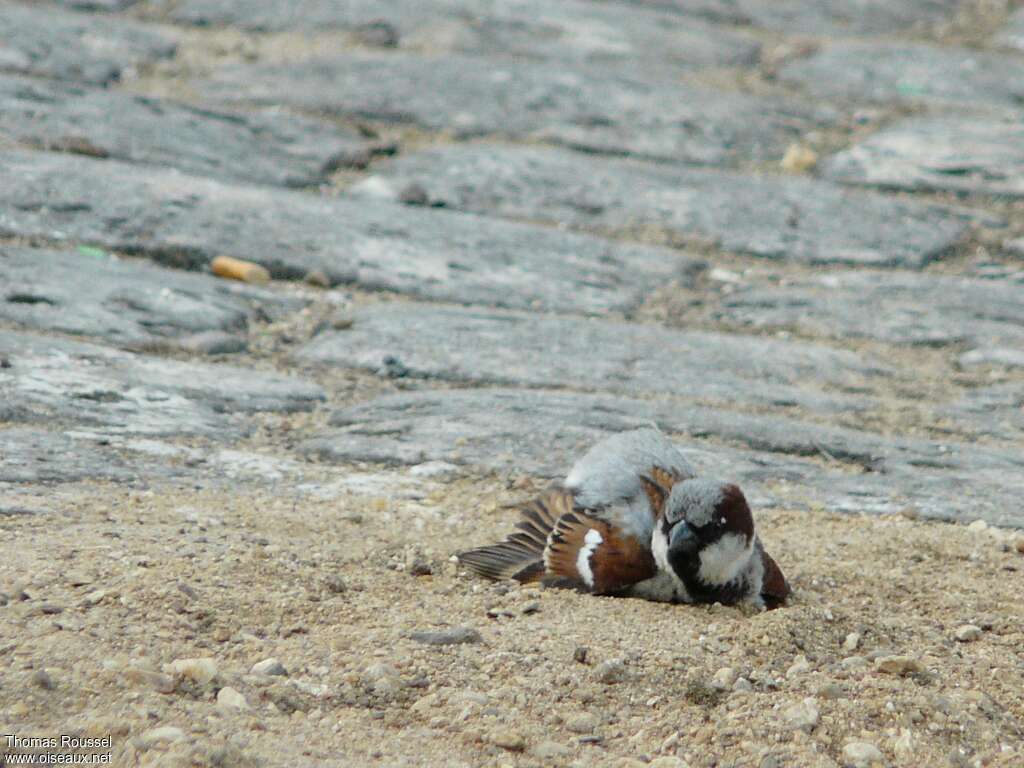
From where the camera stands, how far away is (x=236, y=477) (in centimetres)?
304

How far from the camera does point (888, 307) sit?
4145 mm

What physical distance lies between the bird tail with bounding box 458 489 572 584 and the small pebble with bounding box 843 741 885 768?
941 mm

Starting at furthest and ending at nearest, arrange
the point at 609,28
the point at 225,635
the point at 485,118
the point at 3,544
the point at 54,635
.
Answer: the point at 609,28 → the point at 485,118 → the point at 3,544 → the point at 225,635 → the point at 54,635

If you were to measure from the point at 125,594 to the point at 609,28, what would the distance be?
14.0 ft

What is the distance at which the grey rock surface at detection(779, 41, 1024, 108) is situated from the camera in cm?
540

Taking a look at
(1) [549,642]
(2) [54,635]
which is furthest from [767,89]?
(2) [54,635]

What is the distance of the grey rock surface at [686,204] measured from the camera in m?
4.46

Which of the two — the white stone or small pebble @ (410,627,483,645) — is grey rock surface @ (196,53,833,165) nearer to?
small pebble @ (410,627,483,645)

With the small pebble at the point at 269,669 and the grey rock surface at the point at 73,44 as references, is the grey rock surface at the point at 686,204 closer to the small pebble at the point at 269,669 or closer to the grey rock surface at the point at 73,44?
the grey rock surface at the point at 73,44

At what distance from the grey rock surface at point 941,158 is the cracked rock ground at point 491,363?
0.7 inches

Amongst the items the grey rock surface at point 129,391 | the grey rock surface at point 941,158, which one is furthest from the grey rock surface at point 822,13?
the grey rock surface at point 129,391

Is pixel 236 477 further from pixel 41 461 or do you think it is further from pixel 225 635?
pixel 225 635

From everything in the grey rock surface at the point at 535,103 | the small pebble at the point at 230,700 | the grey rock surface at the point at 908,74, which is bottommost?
the small pebble at the point at 230,700

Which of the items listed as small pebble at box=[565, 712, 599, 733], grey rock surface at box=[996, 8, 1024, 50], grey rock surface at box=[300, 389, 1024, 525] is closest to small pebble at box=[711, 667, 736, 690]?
small pebble at box=[565, 712, 599, 733]
